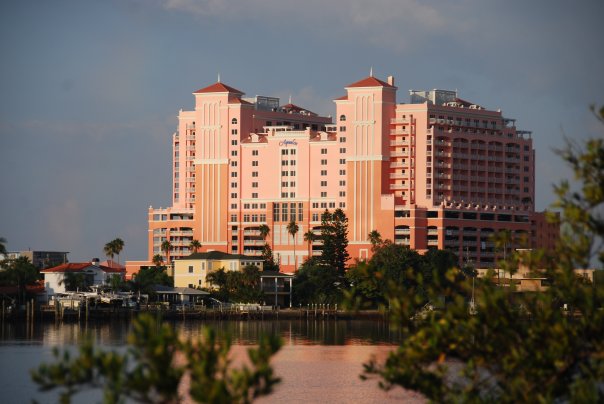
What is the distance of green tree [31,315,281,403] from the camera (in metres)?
31.1

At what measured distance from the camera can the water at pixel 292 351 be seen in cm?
7506

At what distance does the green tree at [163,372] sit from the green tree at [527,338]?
6.18m

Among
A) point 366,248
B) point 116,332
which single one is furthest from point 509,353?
point 366,248

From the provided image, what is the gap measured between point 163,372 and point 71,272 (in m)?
138

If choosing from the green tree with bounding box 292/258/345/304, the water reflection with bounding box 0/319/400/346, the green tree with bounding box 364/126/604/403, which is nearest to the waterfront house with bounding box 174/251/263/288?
the green tree with bounding box 292/258/345/304

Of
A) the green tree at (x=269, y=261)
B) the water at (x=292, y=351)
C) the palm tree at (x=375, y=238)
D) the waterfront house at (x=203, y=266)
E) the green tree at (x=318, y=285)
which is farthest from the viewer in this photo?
the palm tree at (x=375, y=238)

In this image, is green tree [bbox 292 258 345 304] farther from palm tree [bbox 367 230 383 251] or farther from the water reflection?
palm tree [bbox 367 230 383 251]

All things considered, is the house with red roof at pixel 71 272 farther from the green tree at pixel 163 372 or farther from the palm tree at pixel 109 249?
the green tree at pixel 163 372

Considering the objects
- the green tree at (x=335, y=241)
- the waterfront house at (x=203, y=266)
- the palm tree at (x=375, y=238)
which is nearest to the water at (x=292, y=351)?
the green tree at (x=335, y=241)

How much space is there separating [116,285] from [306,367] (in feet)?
246

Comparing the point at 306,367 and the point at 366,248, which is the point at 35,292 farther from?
the point at 306,367

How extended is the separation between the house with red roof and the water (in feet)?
74.6

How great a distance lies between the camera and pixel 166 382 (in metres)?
31.5

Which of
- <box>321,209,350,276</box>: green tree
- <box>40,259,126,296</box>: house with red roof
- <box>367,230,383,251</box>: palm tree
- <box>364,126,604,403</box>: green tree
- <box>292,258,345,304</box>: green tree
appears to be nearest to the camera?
<box>364,126,604,403</box>: green tree
